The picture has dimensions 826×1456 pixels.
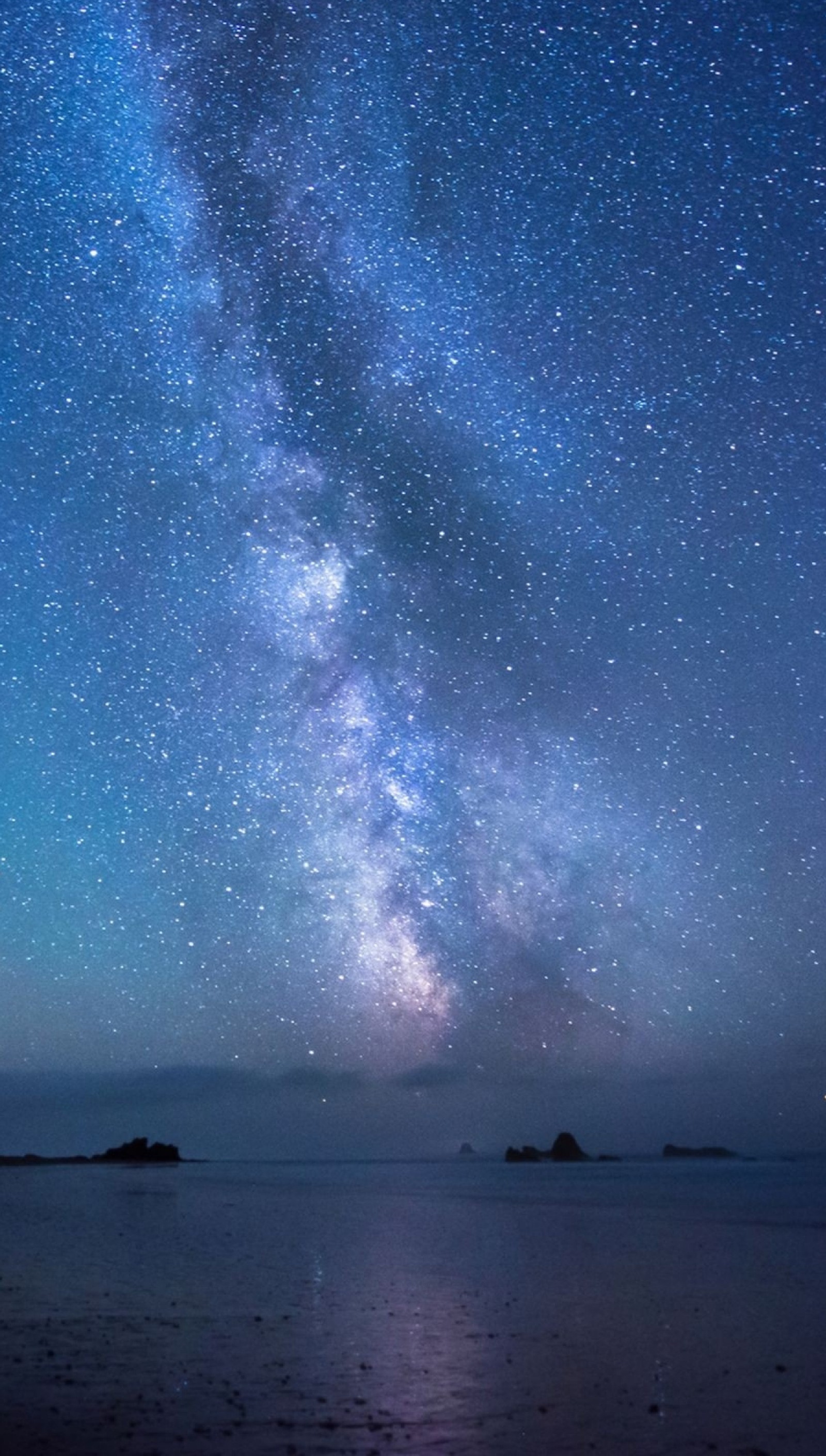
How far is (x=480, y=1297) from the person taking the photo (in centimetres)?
2778

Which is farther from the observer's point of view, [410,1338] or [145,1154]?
[145,1154]

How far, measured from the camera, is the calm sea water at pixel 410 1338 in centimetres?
1536

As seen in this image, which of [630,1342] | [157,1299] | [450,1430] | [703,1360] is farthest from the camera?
[157,1299]

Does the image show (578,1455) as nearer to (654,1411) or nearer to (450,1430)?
(450,1430)

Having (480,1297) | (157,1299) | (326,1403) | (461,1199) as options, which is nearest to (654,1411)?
(326,1403)

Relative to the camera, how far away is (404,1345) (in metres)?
21.4

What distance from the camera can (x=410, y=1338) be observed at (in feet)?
72.7

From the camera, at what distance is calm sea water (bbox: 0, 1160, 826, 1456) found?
605 inches

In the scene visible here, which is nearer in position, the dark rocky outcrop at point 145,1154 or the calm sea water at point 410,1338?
the calm sea water at point 410,1338

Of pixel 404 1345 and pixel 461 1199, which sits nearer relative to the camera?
pixel 404 1345

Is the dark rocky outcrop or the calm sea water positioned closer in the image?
the calm sea water

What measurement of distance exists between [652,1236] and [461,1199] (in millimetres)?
36114

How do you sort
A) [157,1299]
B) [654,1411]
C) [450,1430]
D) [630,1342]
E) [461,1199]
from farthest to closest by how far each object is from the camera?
[461,1199]
[157,1299]
[630,1342]
[654,1411]
[450,1430]

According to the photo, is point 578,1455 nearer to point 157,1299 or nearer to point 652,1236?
point 157,1299
